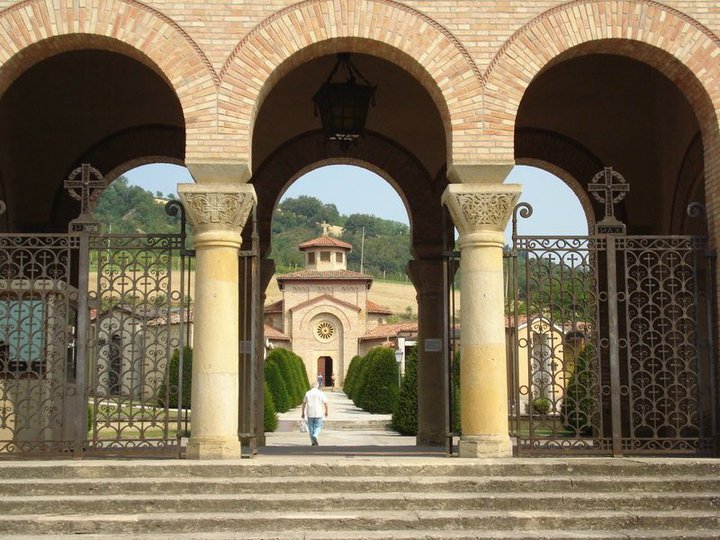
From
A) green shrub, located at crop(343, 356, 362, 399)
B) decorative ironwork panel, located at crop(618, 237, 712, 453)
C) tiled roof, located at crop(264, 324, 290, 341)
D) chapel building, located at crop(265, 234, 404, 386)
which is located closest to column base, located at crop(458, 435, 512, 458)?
decorative ironwork panel, located at crop(618, 237, 712, 453)

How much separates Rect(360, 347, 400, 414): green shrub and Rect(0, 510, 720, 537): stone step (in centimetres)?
2181

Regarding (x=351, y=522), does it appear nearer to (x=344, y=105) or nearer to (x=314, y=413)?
(x=344, y=105)

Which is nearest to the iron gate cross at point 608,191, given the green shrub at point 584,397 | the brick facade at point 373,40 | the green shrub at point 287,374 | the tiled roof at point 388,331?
the brick facade at point 373,40

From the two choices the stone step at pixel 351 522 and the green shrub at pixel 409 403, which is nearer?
the stone step at pixel 351 522

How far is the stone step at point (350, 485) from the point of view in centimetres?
783

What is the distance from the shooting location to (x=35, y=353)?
10.2 metres

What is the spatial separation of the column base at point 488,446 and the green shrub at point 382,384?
2053cm

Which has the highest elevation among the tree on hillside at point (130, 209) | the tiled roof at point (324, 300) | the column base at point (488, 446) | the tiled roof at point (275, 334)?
the tree on hillside at point (130, 209)

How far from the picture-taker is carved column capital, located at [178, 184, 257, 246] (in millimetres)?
8914

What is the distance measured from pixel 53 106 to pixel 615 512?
921cm

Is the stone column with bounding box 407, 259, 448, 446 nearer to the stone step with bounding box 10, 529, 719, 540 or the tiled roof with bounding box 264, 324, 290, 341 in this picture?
the stone step with bounding box 10, 529, 719, 540

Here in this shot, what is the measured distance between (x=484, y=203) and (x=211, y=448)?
3569mm

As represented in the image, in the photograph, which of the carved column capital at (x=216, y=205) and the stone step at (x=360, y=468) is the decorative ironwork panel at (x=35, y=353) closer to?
the stone step at (x=360, y=468)

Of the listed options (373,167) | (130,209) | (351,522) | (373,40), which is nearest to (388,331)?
(373,167)
